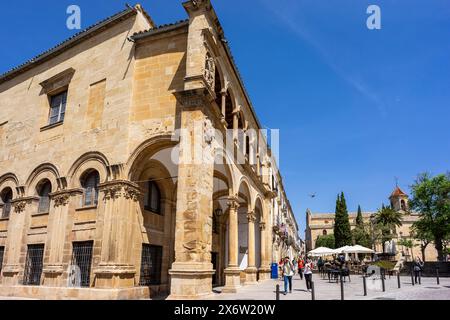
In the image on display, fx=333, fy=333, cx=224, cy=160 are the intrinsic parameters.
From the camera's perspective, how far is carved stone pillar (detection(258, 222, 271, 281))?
2220 centimetres

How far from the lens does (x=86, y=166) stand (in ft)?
44.4

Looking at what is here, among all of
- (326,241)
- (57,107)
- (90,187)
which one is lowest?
(326,241)

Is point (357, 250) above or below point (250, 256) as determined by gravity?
above

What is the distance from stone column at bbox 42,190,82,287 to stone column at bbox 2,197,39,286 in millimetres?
1826

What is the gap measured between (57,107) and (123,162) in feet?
20.7

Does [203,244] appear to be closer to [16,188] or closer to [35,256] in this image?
[35,256]

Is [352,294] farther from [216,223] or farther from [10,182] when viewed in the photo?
[10,182]

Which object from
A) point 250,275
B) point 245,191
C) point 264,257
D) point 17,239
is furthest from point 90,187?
point 264,257

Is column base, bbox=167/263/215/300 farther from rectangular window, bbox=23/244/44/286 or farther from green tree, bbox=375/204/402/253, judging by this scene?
green tree, bbox=375/204/402/253

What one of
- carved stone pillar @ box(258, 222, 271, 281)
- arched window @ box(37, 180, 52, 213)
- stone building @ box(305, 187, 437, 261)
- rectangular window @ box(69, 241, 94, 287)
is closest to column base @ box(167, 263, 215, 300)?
rectangular window @ box(69, 241, 94, 287)

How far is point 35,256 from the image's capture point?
46.4 feet

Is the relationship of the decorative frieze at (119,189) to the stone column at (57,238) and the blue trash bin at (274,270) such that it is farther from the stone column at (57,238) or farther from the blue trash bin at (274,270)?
the blue trash bin at (274,270)

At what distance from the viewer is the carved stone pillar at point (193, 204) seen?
32.0ft

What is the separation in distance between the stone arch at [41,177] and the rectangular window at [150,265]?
482 centimetres
